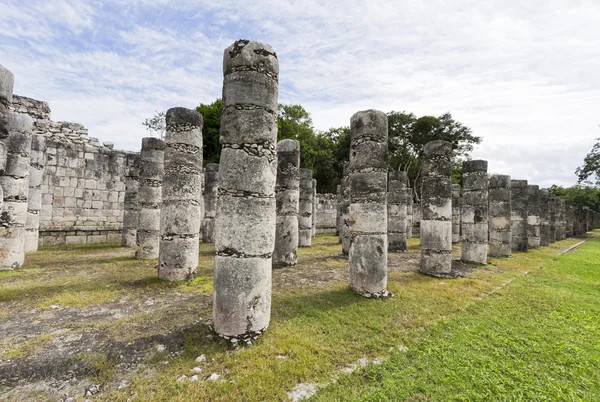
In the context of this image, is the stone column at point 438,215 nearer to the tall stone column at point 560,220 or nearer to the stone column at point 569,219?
the tall stone column at point 560,220

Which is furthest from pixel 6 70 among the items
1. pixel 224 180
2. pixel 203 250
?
pixel 203 250

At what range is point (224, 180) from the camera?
4.56 metres

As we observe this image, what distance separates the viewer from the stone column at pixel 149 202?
10.1 m

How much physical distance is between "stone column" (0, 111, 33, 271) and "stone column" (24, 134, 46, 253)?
8.74 feet

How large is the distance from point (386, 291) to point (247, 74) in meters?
5.33

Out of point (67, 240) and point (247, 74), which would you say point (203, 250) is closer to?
point (67, 240)

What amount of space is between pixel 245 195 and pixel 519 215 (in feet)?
55.3

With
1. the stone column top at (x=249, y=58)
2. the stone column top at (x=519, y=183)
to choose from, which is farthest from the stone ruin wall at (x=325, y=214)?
the stone column top at (x=249, y=58)

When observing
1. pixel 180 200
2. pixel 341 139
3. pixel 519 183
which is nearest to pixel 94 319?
pixel 180 200

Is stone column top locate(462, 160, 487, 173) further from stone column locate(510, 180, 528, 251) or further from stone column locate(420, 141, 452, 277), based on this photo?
stone column locate(510, 180, 528, 251)

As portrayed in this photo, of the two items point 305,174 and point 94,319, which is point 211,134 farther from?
point 94,319

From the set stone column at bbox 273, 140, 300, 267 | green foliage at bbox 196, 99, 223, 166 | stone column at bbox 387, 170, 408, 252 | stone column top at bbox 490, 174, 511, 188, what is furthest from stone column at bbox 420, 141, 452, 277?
green foliage at bbox 196, 99, 223, 166

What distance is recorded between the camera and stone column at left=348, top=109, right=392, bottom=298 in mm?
6730

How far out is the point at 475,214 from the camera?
39.0 feet
